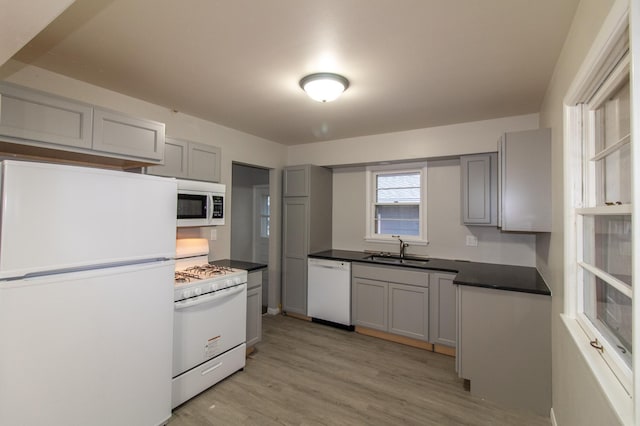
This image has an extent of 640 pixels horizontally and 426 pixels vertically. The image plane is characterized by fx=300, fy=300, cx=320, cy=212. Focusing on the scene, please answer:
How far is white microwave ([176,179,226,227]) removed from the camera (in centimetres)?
268

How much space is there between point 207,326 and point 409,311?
2.21 metres

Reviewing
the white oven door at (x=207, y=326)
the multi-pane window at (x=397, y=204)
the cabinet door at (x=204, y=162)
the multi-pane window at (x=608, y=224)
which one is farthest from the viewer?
the multi-pane window at (x=397, y=204)

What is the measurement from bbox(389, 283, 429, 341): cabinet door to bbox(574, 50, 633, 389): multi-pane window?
183 centimetres

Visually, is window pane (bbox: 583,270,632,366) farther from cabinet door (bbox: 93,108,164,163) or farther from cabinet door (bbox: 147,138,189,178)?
cabinet door (bbox: 147,138,189,178)

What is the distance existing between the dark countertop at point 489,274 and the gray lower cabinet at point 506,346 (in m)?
0.06

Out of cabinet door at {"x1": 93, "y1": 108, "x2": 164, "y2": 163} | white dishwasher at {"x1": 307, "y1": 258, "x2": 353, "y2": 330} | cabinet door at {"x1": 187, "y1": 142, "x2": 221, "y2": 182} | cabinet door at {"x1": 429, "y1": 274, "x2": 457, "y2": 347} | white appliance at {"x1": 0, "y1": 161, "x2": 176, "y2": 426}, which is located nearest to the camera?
white appliance at {"x1": 0, "y1": 161, "x2": 176, "y2": 426}

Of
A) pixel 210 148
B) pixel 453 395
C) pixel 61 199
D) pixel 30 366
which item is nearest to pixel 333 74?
pixel 210 148

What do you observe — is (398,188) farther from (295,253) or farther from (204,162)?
(204,162)

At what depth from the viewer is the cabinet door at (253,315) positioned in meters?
3.17

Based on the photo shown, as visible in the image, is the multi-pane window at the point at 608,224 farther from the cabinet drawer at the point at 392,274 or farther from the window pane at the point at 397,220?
the window pane at the point at 397,220

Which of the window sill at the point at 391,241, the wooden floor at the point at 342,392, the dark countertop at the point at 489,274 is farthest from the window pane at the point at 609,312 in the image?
the window sill at the point at 391,241

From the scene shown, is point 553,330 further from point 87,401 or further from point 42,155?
point 42,155

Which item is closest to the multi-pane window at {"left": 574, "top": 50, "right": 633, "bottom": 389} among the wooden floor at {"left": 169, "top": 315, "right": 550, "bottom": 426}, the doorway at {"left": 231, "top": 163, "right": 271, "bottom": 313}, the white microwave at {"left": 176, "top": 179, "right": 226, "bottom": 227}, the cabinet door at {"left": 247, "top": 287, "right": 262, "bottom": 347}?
the wooden floor at {"left": 169, "top": 315, "right": 550, "bottom": 426}

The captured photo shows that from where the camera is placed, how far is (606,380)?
1129 millimetres
